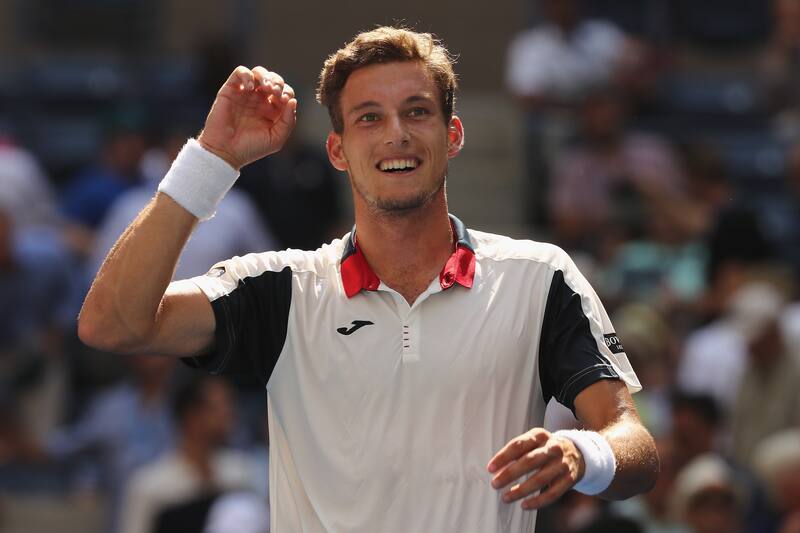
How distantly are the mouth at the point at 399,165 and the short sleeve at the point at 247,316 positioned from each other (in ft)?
1.24

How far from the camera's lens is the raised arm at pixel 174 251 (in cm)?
387

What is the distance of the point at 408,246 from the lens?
4156 mm

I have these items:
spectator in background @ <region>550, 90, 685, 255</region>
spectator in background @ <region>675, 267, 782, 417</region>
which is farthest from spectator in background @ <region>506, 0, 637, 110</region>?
spectator in background @ <region>675, 267, 782, 417</region>

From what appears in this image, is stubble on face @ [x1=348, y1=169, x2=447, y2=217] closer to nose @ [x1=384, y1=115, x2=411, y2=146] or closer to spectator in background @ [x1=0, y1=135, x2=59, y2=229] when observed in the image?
nose @ [x1=384, y1=115, x2=411, y2=146]

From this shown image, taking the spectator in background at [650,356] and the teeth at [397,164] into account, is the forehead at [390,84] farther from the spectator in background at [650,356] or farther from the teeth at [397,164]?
the spectator in background at [650,356]

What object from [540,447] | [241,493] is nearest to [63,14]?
[241,493]

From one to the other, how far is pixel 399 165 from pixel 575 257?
5.83 metres

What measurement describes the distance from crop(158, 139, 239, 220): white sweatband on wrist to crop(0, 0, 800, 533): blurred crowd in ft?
8.94

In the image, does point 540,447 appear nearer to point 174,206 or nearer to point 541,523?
point 174,206

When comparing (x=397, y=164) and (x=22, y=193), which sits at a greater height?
(x=22, y=193)

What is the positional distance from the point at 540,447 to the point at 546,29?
25.9 feet

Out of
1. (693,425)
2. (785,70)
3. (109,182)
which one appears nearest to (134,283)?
(693,425)

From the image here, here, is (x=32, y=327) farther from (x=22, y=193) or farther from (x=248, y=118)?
(x=248, y=118)

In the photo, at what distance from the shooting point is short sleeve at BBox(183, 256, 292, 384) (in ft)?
13.3
